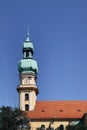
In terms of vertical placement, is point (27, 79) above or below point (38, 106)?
above

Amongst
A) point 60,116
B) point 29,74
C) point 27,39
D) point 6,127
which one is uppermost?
point 27,39

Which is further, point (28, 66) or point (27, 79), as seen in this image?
point (28, 66)

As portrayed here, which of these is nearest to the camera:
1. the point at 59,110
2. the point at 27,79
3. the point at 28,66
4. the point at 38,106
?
the point at 59,110

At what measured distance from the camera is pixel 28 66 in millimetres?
115750

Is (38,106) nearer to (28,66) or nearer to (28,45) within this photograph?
(28,66)

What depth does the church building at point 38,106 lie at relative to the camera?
108688 millimetres

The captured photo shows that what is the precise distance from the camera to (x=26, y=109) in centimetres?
11294

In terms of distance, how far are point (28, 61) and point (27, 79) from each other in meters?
4.79

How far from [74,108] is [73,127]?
1373cm

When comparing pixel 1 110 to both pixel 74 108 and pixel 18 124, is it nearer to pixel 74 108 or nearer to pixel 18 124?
pixel 18 124

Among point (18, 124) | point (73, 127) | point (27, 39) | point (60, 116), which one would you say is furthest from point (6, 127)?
point (27, 39)

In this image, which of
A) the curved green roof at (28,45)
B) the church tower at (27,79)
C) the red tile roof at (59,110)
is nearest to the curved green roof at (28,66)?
the church tower at (27,79)

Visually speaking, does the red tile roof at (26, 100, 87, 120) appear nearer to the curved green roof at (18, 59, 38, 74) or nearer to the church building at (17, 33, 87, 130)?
the church building at (17, 33, 87, 130)

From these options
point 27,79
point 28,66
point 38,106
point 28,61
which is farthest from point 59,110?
point 28,61
